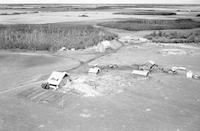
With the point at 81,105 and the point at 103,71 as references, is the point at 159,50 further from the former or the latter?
the point at 81,105

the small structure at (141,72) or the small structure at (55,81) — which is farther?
the small structure at (141,72)

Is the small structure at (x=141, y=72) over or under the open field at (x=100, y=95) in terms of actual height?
over

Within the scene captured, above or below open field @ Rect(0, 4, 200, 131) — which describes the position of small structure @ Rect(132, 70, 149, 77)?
above

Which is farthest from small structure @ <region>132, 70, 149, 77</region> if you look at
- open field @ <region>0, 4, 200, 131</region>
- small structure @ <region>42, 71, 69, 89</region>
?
small structure @ <region>42, 71, 69, 89</region>

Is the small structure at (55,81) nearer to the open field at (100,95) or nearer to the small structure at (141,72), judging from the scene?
the open field at (100,95)

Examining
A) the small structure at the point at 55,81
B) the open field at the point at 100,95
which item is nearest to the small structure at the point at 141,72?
the open field at the point at 100,95

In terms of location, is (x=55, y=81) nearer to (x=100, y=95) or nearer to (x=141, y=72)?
(x=100, y=95)

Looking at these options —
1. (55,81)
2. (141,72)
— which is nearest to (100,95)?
(55,81)

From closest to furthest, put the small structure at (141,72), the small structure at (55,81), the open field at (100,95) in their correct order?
the open field at (100,95) → the small structure at (55,81) → the small structure at (141,72)

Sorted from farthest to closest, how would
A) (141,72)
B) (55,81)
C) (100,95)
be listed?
(141,72) < (55,81) < (100,95)

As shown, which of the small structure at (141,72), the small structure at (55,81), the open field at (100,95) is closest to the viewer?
the open field at (100,95)

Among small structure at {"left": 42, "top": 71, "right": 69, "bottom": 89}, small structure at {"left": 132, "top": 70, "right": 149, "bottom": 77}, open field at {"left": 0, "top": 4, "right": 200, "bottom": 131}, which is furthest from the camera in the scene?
small structure at {"left": 132, "top": 70, "right": 149, "bottom": 77}

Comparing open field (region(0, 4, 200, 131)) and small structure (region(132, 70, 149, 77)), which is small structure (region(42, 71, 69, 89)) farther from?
small structure (region(132, 70, 149, 77))
